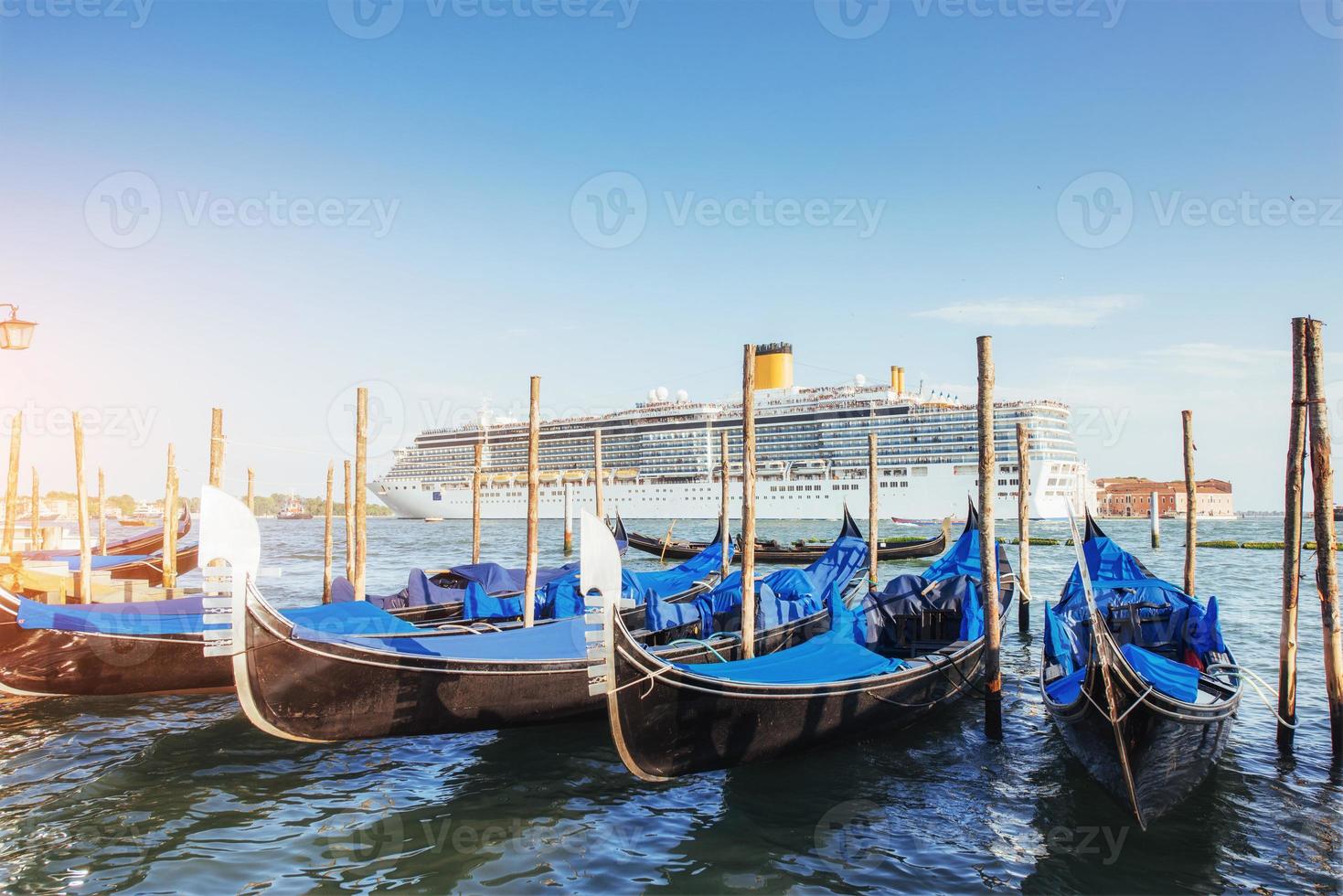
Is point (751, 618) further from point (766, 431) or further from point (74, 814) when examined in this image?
point (766, 431)

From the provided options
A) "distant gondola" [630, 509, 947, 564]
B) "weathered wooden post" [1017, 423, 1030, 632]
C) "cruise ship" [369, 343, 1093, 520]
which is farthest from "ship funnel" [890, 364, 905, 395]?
"weathered wooden post" [1017, 423, 1030, 632]

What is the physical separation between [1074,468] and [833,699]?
4541 centimetres

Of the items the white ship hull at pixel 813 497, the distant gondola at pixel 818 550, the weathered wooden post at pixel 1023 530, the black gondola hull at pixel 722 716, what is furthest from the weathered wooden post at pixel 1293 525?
the white ship hull at pixel 813 497

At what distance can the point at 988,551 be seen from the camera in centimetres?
784

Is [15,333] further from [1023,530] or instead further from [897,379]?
[897,379]

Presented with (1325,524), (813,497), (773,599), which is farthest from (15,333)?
(813,497)

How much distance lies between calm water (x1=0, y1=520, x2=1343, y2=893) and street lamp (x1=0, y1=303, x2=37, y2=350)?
3.16 metres

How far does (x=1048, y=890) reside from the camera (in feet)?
16.6

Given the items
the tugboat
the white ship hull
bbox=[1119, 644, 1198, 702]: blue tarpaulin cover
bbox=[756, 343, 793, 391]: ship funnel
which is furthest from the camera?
the tugboat

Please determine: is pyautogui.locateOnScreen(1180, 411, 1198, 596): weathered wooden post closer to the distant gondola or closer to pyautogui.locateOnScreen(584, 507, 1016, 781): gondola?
pyautogui.locateOnScreen(584, 507, 1016, 781): gondola

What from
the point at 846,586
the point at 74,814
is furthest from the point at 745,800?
the point at 846,586

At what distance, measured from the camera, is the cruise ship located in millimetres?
45750

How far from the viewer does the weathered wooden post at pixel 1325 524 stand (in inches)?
268

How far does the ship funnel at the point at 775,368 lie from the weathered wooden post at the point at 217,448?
4253 cm
